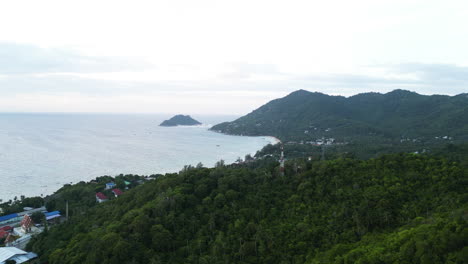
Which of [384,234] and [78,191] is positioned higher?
[384,234]

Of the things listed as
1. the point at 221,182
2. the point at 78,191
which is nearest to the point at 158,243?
the point at 221,182

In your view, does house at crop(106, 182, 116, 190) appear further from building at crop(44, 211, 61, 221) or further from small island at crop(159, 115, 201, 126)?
small island at crop(159, 115, 201, 126)

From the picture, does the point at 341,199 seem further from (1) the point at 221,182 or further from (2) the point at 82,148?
(2) the point at 82,148

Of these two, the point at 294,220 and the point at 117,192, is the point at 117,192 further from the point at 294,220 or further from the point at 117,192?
the point at 294,220

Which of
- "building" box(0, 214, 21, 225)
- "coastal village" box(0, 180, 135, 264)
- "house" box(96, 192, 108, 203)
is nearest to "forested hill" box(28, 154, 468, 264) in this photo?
"coastal village" box(0, 180, 135, 264)

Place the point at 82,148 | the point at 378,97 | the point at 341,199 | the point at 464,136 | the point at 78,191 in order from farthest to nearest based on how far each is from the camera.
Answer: the point at 378,97 → the point at 82,148 → the point at 464,136 → the point at 78,191 → the point at 341,199

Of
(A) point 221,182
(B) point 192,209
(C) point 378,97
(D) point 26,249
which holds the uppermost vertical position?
(C) point 378,97
